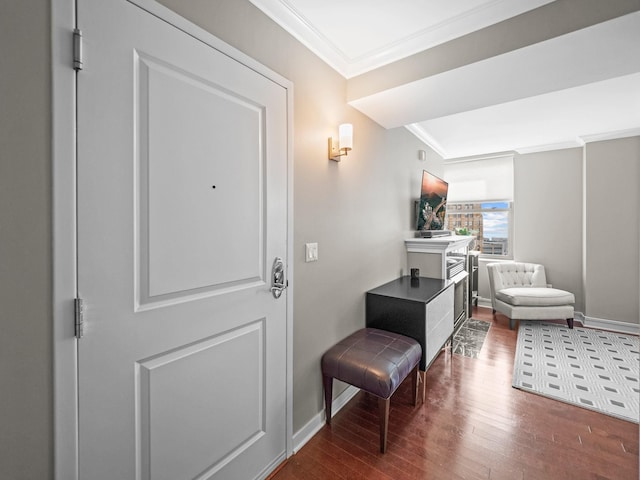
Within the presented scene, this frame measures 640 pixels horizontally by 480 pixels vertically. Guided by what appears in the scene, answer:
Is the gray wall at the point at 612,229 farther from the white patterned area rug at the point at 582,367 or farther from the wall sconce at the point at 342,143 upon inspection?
the wall sconce at the point at 342,143

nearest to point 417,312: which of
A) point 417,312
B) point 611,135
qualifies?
point 417,312

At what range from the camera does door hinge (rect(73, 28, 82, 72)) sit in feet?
2.82

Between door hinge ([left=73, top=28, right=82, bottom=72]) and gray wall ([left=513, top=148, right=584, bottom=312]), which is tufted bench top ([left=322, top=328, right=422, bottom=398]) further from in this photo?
gray wall ([left=513, top=148, right=584, bottom=312])

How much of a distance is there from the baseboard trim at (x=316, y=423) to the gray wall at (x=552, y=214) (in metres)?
3.89

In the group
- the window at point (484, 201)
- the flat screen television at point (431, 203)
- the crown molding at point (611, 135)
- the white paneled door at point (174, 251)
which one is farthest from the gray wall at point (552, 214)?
the white paneled door at point (174, 251)

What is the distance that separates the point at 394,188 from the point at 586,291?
3.28 meters

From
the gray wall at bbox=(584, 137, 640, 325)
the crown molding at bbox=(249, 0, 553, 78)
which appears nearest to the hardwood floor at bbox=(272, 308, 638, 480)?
the crown molding at bbox=(249, 0, 553, 78)

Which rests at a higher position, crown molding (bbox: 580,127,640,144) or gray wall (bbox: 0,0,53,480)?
crown molding (bbox: 580,127,640,144)

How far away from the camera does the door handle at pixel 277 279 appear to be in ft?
5.11

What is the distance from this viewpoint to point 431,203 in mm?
3574

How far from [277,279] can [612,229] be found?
4565mm

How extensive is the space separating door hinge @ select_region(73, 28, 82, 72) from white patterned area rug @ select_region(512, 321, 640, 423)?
3285 millimetres

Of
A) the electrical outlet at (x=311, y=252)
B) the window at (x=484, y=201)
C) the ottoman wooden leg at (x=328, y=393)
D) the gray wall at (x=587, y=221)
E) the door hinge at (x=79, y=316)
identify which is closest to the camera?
the door hinge at (x=79, y=316)

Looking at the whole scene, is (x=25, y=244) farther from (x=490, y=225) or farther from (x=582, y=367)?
(x=490, y=225)
